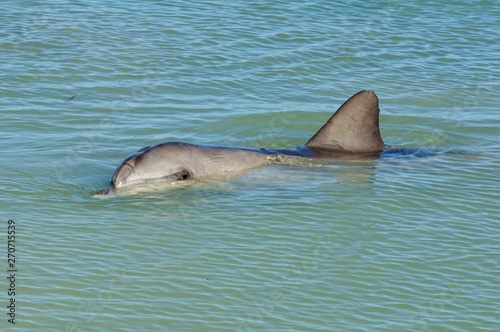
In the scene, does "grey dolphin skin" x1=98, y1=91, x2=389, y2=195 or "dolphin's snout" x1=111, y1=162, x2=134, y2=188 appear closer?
"dolphin's snout" x1=111, y1=162, x2=134, y2=188

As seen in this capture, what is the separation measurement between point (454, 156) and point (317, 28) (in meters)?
9.30

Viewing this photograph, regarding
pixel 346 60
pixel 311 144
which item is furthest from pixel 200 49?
pixel 311 144

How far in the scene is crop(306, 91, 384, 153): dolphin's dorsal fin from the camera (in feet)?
37.3

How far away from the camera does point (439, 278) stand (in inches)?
311

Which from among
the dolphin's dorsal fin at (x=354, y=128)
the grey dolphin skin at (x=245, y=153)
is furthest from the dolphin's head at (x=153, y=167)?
the dolphin's dorsal fin at (x=354, y=128)

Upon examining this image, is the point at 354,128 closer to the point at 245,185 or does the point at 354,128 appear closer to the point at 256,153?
the point at 256,153

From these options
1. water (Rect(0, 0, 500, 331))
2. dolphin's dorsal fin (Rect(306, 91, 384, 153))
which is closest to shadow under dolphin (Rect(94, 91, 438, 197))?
dolphin's dorsal fin (Rect(306, 91, 384, 153))

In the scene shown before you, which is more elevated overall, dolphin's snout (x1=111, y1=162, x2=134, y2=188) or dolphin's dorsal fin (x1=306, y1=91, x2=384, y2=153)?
dolphin's dorsal fin (x1=306, y1=91, x2=384, y2=153)

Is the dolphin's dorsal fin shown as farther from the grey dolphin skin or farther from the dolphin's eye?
the dolphin's eye

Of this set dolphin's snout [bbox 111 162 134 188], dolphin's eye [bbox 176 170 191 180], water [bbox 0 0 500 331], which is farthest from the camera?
dolphin's eye [bbox 176 170 191 180]

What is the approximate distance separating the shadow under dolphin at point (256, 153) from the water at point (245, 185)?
267mm

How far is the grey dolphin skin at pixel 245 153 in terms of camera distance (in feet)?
32.9

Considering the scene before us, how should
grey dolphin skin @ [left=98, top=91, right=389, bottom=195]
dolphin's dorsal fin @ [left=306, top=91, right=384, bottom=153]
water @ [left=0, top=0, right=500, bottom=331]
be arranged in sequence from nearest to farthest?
water @ [left=0, top=0, right=500, bottom=331], grey dolphin skin @ [left=98, top=91, right=389, bottom=195], dolphin's dorsal fin @ [left=306, top=91, right=384, bottom=153]

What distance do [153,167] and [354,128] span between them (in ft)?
10.2
